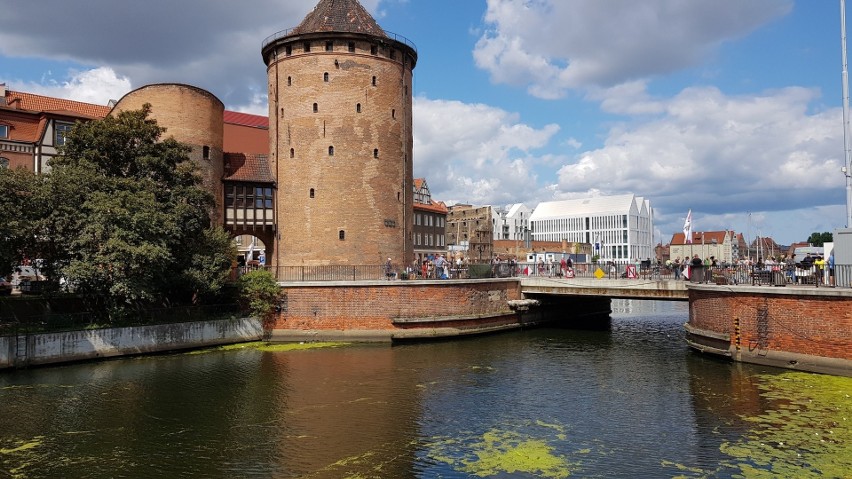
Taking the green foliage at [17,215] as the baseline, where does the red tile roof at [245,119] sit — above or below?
above

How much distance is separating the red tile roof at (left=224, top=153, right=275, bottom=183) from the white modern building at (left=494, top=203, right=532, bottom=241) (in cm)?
10544

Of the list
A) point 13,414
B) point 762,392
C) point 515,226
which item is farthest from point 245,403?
point 515,226

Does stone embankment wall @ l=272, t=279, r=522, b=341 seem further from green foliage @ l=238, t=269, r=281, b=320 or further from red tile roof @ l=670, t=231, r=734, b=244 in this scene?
red tile roof @ l=670, t=231, r=734, b=244

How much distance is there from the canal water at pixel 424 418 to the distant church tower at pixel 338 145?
12.0m

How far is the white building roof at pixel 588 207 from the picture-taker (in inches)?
5620

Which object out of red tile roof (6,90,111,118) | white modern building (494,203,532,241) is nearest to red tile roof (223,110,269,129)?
red tile roof (6,90,111,118)

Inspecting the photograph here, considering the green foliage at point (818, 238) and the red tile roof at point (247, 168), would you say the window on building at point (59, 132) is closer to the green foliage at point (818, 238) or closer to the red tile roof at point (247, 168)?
the red tile roof at point (247, 168)

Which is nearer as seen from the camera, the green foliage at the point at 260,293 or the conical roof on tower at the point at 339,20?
the green foliage at the point at 260,293

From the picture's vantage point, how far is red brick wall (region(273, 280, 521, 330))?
31328mm

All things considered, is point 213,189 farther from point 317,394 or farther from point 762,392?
point 762,392

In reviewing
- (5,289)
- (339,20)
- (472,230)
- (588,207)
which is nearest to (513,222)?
(588,207)

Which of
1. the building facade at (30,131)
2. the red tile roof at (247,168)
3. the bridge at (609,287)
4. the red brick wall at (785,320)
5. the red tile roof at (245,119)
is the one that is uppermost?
the red tile roof at (245,119)

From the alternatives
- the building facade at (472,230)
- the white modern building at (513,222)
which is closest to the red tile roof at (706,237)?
the white modern building at (513,222)

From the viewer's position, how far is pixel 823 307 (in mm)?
20656
